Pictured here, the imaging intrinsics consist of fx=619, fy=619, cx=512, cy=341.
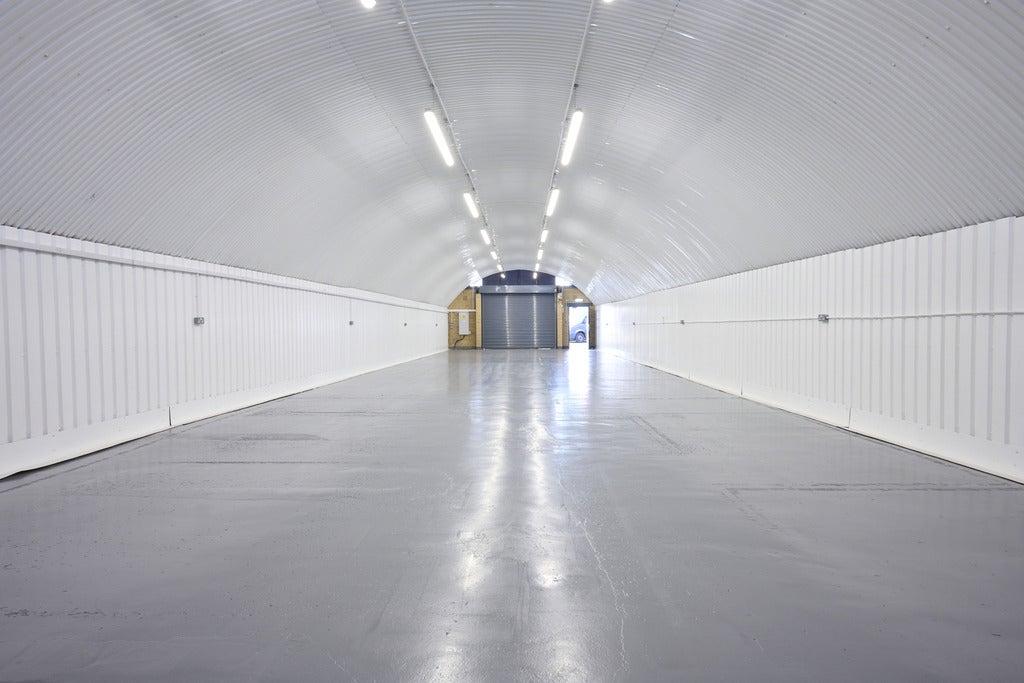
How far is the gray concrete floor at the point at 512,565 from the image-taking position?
11.0 ft

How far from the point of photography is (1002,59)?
590 centimetres

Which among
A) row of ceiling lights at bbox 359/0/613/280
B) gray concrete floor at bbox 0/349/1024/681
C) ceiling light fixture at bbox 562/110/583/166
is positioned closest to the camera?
gray concrete floor at bbox 0/349/1024/681

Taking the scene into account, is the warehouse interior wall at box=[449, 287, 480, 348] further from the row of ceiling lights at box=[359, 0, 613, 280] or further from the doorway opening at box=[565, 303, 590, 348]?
the row of ceiling lights at box=[359, 0, 613, 280]

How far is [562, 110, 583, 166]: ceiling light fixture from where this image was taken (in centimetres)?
1214

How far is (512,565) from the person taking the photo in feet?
15.0

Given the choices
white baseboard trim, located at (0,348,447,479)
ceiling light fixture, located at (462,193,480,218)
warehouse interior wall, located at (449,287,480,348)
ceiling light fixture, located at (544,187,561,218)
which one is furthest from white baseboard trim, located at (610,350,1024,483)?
warehouse interior wall, located at (449,287,480,348)

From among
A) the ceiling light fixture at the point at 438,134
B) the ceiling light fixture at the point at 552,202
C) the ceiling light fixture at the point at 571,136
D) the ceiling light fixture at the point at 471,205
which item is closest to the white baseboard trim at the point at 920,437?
the ceiling light fixture at the point at 571,136

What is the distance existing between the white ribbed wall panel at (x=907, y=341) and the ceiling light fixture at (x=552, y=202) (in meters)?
6.74

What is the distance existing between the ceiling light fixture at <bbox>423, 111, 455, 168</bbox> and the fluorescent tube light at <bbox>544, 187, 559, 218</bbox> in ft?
15.0

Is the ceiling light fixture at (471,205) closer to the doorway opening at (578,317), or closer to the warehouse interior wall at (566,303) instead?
the warehouse interior wall at (566,303)

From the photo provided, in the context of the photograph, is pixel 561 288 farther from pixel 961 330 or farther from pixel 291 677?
pixel 291 677

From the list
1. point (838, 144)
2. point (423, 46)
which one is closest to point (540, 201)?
point (423, 46)

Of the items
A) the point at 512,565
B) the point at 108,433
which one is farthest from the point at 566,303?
the point at 512,565

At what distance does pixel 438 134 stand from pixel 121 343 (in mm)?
7236
